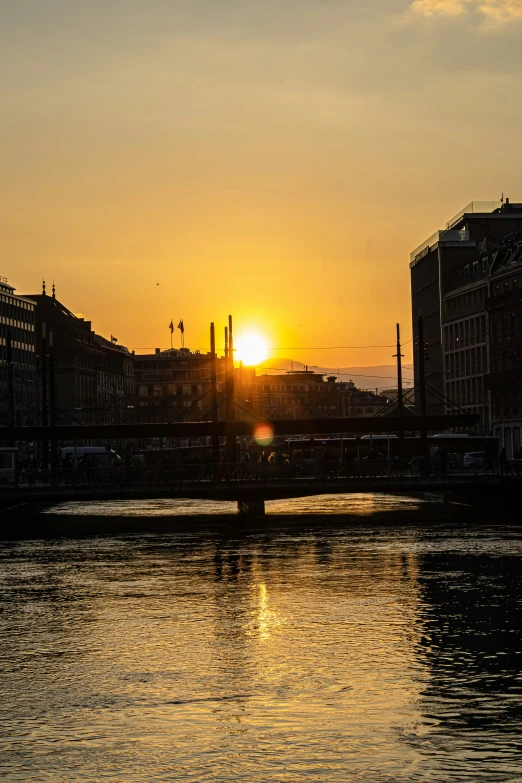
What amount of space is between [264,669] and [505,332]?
101m

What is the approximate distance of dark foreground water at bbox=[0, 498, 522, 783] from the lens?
64.4 ft

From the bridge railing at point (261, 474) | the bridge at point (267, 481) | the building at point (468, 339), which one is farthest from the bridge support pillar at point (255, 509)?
the building at point (468, 339)

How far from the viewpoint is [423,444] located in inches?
3536

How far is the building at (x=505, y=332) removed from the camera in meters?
126

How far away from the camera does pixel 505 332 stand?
411 feet

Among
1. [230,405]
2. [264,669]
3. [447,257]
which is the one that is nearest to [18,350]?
[447,257]

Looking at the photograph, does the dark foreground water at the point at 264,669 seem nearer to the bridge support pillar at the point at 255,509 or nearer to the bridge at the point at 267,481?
the bridge at the point at 267,481

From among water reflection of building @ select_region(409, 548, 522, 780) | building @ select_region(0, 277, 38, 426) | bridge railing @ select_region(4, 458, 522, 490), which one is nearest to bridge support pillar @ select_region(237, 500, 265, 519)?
bridge railing @ select_region(4, 458, 522, 490)

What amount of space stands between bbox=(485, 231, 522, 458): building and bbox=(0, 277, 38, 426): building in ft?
189

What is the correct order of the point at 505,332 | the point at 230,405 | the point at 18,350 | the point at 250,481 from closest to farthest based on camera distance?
the point at 250,481 < the point at 230,405 < the point at 505,332 < the point at 18,350

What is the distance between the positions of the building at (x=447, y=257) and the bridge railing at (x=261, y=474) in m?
74.5

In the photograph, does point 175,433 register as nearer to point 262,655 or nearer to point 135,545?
point 135,545

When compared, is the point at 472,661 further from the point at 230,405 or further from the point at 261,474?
the point at 230,405

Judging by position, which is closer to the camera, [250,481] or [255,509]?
[250,481]
